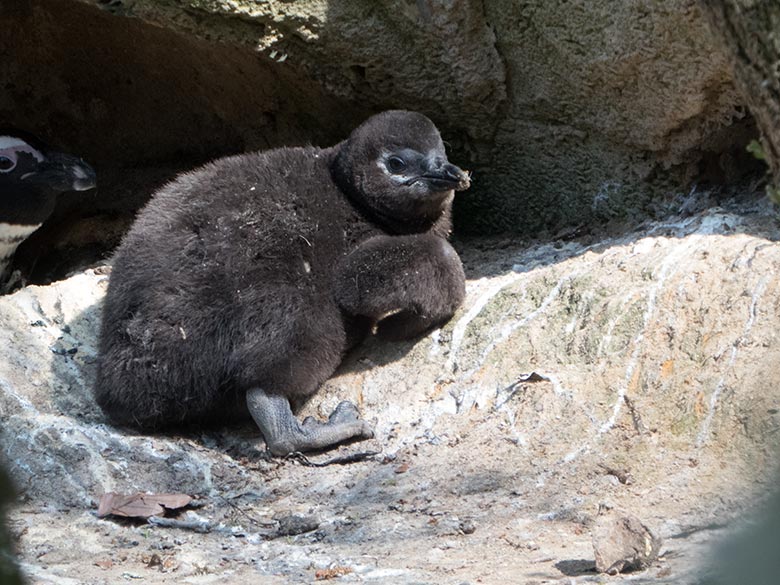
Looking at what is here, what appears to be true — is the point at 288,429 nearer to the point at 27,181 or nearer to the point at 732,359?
the point at 732,359

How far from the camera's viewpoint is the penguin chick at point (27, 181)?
6664 mm

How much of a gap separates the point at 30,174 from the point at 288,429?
306cm

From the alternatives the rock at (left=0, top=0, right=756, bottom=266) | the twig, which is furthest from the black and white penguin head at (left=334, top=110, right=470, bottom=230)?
the twig

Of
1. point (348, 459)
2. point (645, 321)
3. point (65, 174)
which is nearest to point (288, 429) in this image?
point (348, 459)

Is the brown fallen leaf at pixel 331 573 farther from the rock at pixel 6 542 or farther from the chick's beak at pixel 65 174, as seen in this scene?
the chick's beak at pixel 65 174

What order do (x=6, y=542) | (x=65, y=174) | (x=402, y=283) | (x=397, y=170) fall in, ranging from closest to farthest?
(x=6, y=542) → (x=402, y=283) → (x=397, y=170) → (x=65, y=174)

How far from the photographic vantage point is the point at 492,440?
14.1 ft

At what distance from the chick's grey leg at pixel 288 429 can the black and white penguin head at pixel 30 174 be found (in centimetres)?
260

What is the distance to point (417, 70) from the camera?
5863 mm

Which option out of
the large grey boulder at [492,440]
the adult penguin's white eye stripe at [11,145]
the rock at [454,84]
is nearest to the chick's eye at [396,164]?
the large grey boulder at [492,440]

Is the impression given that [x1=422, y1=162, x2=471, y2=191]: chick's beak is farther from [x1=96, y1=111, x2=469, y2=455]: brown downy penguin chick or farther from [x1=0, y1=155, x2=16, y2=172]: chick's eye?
[x1=0, y1=155, x2=16, y2=172]: chick's eye

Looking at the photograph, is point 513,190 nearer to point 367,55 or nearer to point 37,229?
point 367,55

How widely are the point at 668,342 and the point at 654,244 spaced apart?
0.77 metres

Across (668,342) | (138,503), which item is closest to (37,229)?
(138,503)
